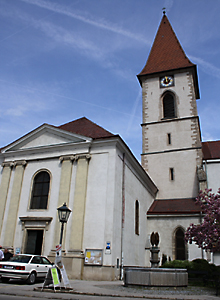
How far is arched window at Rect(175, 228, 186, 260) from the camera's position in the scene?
23.0 metres

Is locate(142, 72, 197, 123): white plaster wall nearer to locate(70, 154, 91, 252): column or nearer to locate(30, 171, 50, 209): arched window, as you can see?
locate(70, 154, 91, 252): column

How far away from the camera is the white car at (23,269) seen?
1232 centimetres

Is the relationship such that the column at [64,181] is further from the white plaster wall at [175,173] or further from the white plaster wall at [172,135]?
the white plaster wall at [172,135]

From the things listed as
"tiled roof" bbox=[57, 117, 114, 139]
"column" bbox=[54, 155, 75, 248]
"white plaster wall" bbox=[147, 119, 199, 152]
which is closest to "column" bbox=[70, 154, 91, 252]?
"column" bbox=[54, 155, 75, 248]

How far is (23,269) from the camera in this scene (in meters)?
12.4

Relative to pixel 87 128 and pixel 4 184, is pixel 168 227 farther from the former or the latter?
pixel 4 184

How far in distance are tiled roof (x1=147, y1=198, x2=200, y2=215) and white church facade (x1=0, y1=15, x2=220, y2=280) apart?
0.27 feet

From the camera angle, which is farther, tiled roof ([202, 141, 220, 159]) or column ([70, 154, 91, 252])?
tiled roof ([202, 141, 220, 159])

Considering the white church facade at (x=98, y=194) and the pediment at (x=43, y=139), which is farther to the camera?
the pediment at (x=43, y=139)

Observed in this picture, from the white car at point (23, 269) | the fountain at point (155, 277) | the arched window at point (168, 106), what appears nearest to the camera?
the fountain at point (155, 277)

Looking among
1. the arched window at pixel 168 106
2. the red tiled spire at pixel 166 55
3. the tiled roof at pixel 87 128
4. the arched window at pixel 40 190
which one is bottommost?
the arched window at pixel 40 190

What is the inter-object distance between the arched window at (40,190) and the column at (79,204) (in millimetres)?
2477

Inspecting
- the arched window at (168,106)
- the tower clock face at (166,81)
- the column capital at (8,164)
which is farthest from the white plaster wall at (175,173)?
the column capital at (8,164)

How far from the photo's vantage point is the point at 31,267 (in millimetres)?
12797
